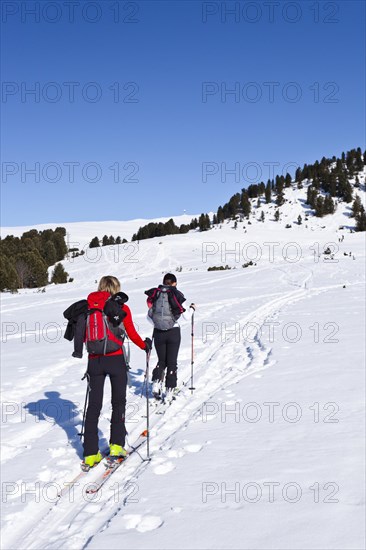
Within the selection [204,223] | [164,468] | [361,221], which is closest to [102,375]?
[164,468]

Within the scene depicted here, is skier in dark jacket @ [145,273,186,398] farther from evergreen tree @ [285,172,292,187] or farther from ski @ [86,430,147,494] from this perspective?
evergreen tree @ [285,172,292,187]

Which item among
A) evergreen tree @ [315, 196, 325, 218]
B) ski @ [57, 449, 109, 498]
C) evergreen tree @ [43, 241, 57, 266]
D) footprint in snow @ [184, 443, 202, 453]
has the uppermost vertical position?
evergreen tree @ [315, 196, 325, 218]

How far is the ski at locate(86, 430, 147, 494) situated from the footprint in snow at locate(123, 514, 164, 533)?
827mm

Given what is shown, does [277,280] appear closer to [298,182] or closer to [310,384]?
[310,384]

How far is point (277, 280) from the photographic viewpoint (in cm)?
3008

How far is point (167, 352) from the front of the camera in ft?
25.6

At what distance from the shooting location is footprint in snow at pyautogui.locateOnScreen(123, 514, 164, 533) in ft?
12.0

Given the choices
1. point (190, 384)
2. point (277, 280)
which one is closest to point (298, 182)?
point (277, 280)

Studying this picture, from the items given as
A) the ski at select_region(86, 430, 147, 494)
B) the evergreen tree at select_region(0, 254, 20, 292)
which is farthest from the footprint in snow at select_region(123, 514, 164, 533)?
the evergreen tree at select_region(0, 254, 20, 292)

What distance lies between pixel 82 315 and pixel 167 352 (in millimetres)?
3000

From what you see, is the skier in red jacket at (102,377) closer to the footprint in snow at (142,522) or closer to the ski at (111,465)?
the ski at (111,465)

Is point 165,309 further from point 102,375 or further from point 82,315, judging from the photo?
point 82,315

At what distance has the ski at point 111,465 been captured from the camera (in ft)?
15.2

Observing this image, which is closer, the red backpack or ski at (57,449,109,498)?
ski at (57,449,109,498)
